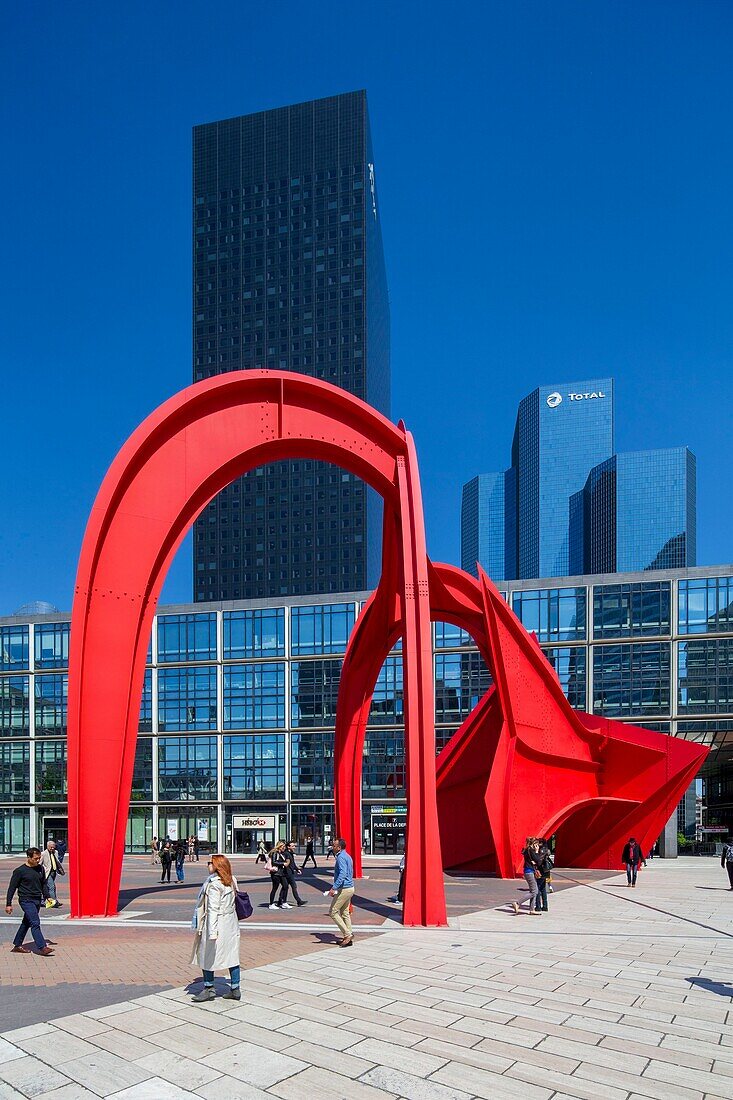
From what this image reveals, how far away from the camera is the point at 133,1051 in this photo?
726 centimetres

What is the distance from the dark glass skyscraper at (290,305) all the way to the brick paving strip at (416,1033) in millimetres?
116837

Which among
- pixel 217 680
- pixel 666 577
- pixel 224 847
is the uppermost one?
pixel 666 577

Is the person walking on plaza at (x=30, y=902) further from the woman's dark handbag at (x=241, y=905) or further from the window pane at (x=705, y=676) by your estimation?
the window pane at (x=705, y=676)

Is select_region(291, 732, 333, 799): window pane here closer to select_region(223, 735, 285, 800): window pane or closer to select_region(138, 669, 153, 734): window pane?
select_region(223, 735, 285, 800): window pane

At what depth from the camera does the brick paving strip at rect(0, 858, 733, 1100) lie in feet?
21.4

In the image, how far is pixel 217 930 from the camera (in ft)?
28.1

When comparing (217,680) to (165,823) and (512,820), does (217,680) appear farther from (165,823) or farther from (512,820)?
(512,820)

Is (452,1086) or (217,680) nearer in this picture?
(452,1086)

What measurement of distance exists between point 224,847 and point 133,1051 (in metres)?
54.7

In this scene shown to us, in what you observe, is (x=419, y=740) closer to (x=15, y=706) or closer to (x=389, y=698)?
(x=389, y=698)

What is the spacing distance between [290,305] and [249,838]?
3987 inches

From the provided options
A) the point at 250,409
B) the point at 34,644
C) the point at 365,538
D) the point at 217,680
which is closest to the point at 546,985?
the point at 250,409

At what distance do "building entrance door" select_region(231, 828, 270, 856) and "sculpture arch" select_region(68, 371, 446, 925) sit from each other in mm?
42928

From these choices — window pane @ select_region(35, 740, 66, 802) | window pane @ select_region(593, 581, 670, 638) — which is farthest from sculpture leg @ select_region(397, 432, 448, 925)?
window pane @ select_region(35, 740, 66, 802)
